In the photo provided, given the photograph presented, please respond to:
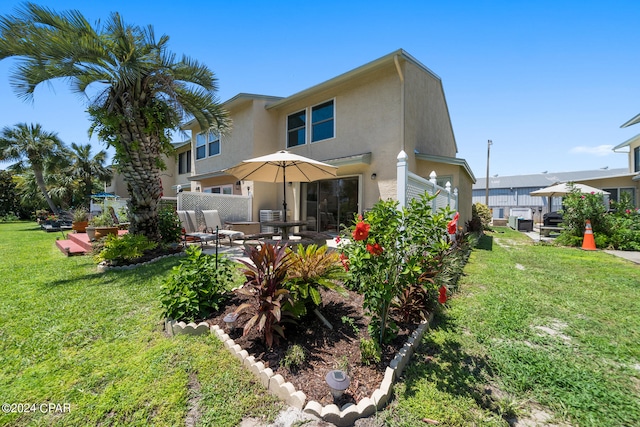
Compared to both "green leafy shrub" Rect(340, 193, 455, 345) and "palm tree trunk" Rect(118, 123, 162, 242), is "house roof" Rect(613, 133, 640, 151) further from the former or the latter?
"palm tree trunk" Rect(118, 123, 162, 242)

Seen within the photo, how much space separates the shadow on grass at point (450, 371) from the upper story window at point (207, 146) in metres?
14.6

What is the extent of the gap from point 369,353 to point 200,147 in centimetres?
1700

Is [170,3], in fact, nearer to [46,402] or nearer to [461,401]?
[46,402]

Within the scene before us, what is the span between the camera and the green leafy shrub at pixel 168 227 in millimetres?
8125

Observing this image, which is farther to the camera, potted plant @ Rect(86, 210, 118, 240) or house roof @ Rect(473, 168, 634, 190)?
house roof @ Rect(473, 168, 634, 190)

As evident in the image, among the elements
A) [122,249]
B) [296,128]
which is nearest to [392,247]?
[122,249]

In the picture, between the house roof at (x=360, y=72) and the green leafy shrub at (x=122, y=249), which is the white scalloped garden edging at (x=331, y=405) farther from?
the house roof at (x=360, y=72)

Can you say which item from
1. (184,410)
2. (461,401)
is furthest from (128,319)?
(461,401)

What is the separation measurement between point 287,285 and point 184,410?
137 centimetres

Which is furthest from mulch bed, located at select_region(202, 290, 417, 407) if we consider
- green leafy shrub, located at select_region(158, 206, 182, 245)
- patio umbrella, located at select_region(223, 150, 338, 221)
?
green leafy shrub, located at select_region(158, 206, 182, 245)

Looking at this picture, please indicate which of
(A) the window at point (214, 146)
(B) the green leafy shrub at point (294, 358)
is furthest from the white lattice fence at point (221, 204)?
(B) the green leafy shrub at point (294, 358)

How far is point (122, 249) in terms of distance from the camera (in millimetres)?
6398

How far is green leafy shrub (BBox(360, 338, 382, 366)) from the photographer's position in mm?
2525

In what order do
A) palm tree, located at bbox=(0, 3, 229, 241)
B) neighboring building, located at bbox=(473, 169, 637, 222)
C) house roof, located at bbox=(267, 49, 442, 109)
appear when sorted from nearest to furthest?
palm tree, located at bbox=(0, 3, 229, 241) < house roof, located at bbox=(267, 49, 442, 109) < neighboring building, located at bbox=(473, 169, 637, 222)
